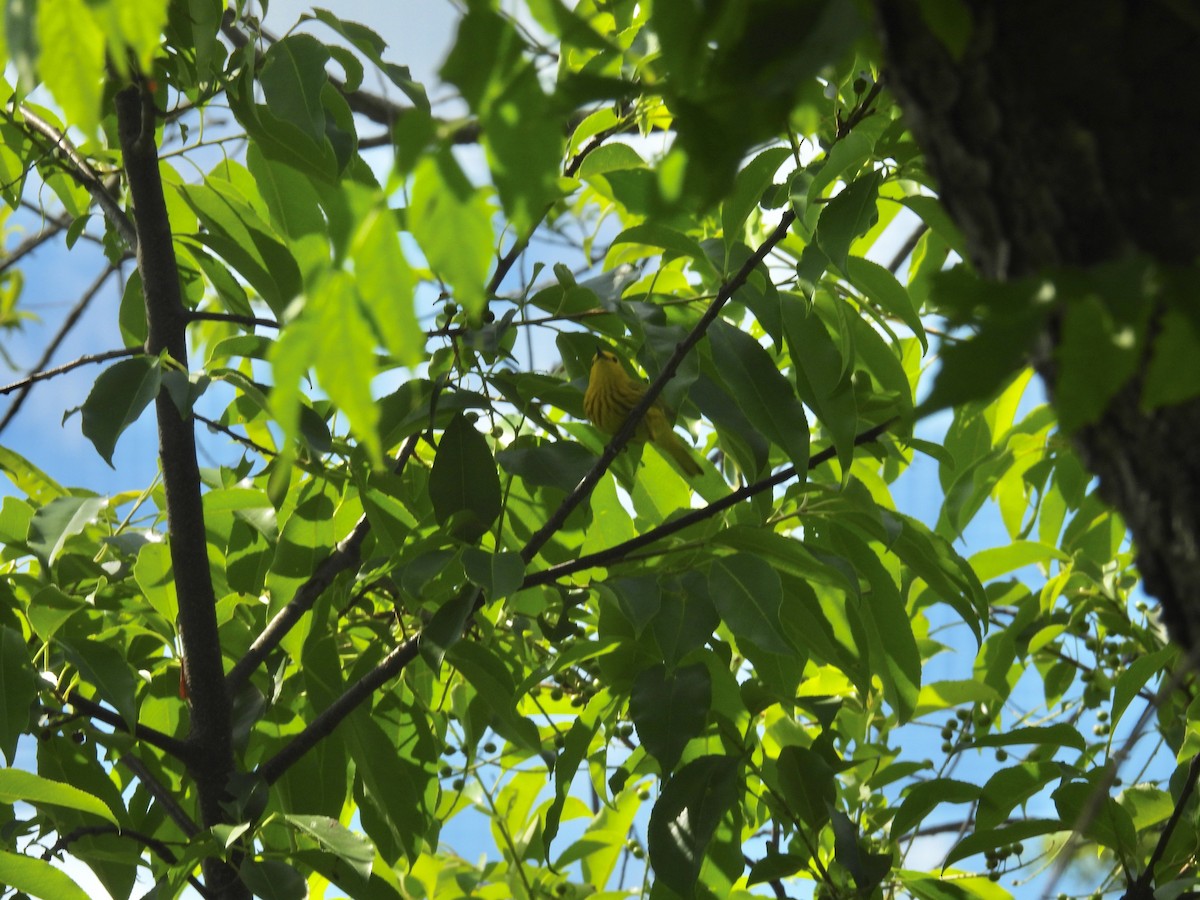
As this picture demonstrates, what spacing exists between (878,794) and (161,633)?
3.30 feet

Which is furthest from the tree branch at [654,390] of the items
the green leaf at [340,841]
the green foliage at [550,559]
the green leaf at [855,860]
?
the green leaf at [855,860]

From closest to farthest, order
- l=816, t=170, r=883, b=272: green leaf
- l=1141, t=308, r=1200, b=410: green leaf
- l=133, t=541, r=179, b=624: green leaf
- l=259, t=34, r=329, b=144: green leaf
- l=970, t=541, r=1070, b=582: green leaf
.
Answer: l=1141, t=308, r=1200, b=410: green leaf
l=816, t=170, r=883, b=272: green leaf
l=259, t=34, r=329, b=144: green leaf
l=133, t=541, r=179, b=624: green leaf
l=970, t=541, r=1070, b=582: green leaf

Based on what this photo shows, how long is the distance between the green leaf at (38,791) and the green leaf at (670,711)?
53cm

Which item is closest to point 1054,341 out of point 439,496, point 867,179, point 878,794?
point 867,179

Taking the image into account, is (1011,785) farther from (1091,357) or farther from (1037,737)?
(1091,357)

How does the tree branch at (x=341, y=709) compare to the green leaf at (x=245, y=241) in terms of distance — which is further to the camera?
the green leaf at (x=245, y=241)

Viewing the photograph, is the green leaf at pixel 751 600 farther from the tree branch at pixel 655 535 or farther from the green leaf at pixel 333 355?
the green leaf at pixel 333 355

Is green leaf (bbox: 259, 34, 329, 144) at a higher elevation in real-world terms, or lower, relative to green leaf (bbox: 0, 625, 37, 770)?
higher

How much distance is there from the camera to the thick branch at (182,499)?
4.24 feet

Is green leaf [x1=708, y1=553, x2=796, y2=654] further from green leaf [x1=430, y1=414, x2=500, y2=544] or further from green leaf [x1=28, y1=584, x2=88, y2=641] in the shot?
green leaf [x1=28, y1=584, x2=88, y2=641]

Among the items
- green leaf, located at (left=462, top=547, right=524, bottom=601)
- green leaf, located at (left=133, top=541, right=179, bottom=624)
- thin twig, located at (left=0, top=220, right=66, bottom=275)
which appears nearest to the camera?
green leaf, located at (left=462, top=547, right=524, bottom=601)

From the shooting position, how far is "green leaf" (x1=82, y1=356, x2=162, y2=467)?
1135 mm

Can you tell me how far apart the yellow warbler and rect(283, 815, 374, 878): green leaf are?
520 mm

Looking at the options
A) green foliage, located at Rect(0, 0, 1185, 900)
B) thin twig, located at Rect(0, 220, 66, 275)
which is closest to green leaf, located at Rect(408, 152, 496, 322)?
green foliage, located at Rect(0, 0, 1185, 900)
